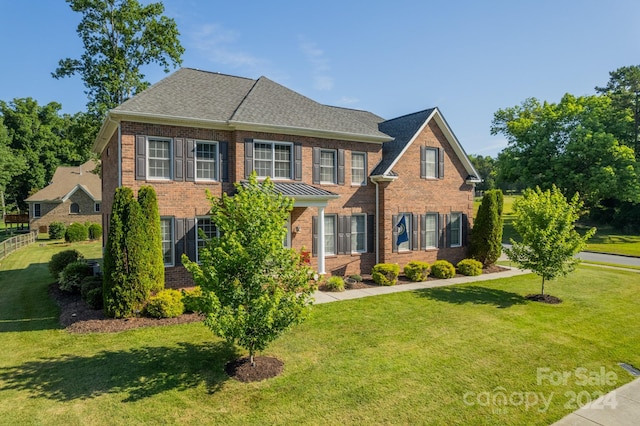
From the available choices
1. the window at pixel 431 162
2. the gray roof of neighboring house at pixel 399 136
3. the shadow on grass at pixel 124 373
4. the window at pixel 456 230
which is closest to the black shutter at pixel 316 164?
the gray roof of neighboring house at pixel 399 136

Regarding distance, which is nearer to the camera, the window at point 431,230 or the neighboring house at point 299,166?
the neighboring house at point 299,166

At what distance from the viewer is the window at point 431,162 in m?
20.4

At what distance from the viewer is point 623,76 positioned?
49344 mm

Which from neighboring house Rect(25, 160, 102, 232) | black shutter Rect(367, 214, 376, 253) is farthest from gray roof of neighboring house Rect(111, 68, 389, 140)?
neighboring house Rect(25, 160, 102, 232)

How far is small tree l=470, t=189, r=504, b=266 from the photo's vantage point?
20.8 meters

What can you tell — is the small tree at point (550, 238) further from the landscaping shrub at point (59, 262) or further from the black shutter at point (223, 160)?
the landscaping shrub at point (59, 262)

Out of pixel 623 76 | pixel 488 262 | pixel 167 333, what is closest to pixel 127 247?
pixel 167 333

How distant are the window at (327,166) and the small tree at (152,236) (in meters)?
8.00

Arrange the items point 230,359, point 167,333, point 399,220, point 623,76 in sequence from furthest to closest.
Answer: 1. point 623,76
2. point 399,220
3. point 167,333
4. point 230,359

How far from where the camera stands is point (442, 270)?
18688mm

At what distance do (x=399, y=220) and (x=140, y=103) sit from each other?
523 inches

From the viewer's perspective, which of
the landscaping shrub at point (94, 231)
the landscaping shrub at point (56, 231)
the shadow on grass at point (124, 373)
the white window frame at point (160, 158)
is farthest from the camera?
the landscaping shrub at point (56, 231)

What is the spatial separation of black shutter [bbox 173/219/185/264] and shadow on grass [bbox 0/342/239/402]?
5.37m

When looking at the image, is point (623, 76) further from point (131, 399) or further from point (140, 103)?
point (131, 399)
